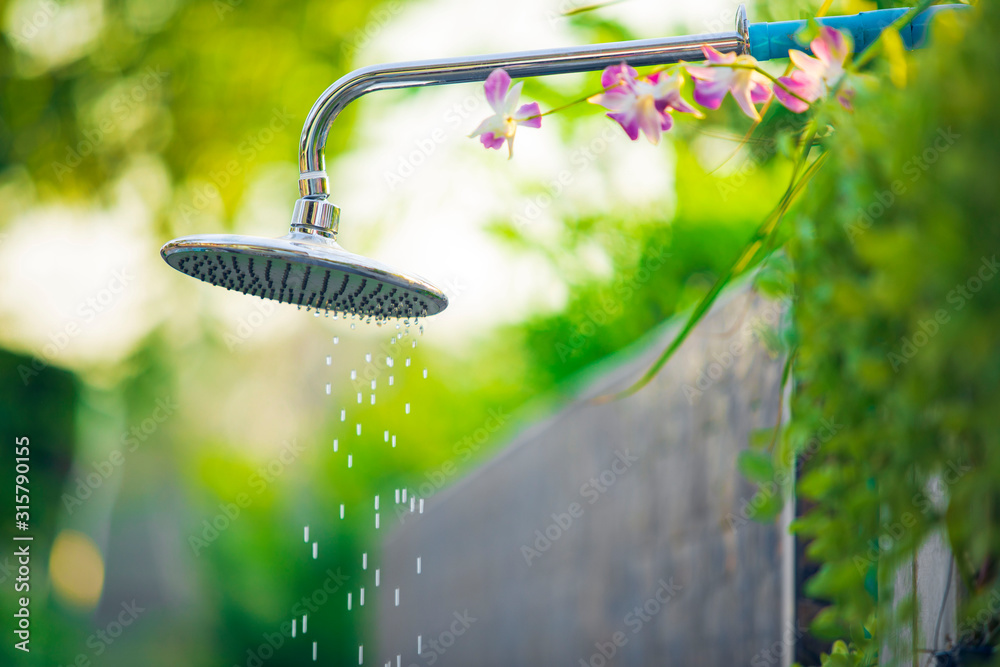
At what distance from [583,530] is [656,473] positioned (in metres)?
1.06

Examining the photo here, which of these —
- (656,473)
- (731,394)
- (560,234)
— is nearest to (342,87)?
(731,394)

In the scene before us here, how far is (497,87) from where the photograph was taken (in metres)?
0.96

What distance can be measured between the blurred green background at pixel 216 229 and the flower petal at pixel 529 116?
10.4ft

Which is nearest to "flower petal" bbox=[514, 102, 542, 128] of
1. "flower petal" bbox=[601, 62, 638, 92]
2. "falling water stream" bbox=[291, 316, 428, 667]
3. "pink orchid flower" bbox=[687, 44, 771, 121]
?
"flower petal" bbox=[601, 62, 638, 92]

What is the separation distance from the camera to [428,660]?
6859 millimetres

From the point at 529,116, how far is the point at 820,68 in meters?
0.36

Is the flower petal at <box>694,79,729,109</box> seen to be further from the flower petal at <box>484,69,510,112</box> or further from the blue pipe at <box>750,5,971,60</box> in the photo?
the flower petal at <box>484,69,510,112</box>

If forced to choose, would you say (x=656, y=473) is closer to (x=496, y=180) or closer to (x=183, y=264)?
(x=183, y=264)

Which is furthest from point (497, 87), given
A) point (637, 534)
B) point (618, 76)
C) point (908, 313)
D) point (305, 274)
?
point (637, 534)

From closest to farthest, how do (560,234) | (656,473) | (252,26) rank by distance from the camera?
1. (656,473)
2. (252,26)
3. (560,234)

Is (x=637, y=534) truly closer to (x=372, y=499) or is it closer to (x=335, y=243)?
(x=335, y=243)

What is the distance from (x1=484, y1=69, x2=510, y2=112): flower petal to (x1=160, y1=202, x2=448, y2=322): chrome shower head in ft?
0.89

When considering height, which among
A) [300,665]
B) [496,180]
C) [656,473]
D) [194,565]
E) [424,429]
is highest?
[496,180]

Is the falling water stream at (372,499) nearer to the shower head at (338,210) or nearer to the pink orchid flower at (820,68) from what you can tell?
the shower head at (338,210)
